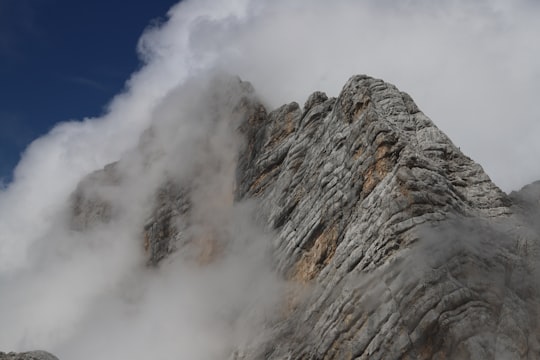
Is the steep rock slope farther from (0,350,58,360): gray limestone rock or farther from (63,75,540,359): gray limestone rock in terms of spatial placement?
(0,350,58,360): gray limestone rock

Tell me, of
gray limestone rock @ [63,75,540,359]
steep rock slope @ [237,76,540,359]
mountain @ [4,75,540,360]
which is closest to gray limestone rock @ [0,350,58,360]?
gray limestone rock @ [63,75,540,359]

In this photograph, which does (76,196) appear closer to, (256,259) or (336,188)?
(256,259)

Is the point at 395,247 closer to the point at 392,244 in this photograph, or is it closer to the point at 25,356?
the point at 392,244

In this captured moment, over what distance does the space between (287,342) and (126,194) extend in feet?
199

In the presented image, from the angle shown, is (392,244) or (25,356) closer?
(392,244)

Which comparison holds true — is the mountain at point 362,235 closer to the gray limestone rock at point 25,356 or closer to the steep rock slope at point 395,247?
the steep rock slope at point 395,247

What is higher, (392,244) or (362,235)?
(362,235)

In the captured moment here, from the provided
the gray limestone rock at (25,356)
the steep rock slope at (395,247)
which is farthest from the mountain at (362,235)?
the gray limestone rock at (25,356)

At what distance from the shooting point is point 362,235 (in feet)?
147

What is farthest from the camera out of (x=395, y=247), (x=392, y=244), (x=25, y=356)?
(x=25, y=356)

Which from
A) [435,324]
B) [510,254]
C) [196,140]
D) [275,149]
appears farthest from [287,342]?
[196,140]

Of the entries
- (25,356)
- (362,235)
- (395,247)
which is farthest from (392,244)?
(25,356)

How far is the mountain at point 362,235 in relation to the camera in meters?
37.1

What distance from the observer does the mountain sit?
37.1 metres
